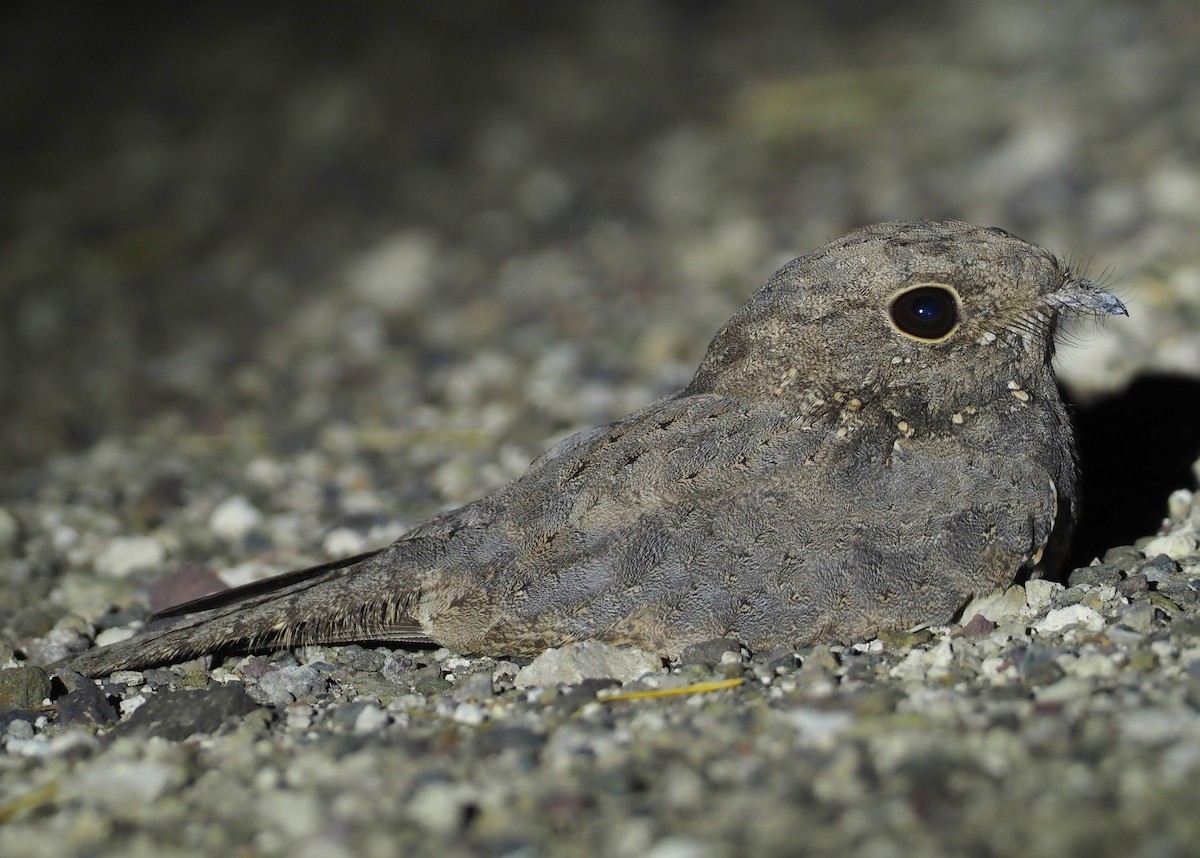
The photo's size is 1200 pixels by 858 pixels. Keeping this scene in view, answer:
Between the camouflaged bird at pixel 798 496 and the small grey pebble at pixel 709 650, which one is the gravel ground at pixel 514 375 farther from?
the camouflaged bird at pixel 798 496

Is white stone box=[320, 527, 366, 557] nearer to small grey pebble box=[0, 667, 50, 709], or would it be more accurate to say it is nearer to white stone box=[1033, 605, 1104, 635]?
small grey pebble box=[0, 667, 50, 709]

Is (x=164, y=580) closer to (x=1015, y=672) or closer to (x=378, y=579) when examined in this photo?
(x=378, y=579)

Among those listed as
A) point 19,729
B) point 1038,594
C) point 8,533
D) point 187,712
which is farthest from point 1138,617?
point 8,533

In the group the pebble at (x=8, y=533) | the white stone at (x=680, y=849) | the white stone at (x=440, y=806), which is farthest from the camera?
the pebble at (x=8, y=533)

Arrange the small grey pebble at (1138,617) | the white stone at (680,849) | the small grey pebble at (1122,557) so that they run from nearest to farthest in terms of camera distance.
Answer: the white stone at (680,849)
the small grey pebble at (1138,617)
the small grey pebble at (1122,557)

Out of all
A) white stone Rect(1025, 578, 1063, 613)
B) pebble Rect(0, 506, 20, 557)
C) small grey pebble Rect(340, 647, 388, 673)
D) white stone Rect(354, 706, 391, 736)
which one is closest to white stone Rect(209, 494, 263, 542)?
pebble Rect(0, 506, 20, 557)

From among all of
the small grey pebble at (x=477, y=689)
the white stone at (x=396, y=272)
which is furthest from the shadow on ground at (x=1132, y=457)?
the white stone at (x=396, y=272)

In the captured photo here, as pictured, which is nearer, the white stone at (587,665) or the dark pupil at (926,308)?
the white stone at (587,665)

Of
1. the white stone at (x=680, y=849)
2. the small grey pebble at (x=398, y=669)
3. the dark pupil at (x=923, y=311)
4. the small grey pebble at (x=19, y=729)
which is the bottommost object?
the white stone at (x=680, y=849)
